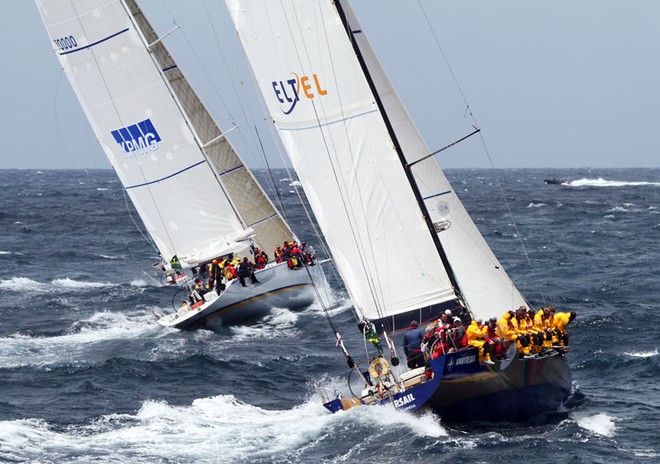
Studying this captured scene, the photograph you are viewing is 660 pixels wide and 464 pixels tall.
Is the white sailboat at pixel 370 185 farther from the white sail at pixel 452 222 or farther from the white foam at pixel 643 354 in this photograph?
the white foam at pixel 643 354

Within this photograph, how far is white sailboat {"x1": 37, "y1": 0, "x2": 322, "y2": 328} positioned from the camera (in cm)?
3391

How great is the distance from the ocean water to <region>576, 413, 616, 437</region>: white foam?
0.12ft

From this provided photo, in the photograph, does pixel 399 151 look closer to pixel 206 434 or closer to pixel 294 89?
pixel 294 89

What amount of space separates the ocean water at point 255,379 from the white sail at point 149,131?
316 centimetres

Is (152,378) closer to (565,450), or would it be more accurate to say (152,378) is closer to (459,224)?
(459,224)

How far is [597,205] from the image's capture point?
7969cm

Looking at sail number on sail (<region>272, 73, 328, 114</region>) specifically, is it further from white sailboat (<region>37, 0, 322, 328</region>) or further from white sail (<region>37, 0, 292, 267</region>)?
white sail (<region>37, 0, 292, 267</region>)

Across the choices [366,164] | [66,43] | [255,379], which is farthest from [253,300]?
[366,164]

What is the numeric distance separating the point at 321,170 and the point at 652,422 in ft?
25.6

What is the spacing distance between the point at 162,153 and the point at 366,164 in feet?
51.6

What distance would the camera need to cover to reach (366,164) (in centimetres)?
2053

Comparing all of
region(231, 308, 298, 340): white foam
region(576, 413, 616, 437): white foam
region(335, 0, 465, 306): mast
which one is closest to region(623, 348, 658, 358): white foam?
region(576, 413, 616, 437): white foam

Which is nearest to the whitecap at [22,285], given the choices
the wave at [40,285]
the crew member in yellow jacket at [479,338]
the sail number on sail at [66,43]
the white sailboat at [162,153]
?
the wave at [40,285]

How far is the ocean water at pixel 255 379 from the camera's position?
18.6 m
